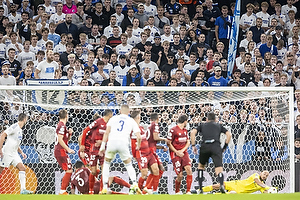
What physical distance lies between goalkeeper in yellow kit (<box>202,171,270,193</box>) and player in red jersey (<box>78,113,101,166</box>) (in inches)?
86.9

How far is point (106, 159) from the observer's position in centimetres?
960

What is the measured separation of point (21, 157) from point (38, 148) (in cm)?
35

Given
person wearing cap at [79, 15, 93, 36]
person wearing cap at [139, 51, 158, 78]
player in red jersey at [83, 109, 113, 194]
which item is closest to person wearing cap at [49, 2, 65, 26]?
person wearing cap at [79, 15, 93, 36]

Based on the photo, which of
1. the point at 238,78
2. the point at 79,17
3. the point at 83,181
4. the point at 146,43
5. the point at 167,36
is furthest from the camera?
the point at 79,17

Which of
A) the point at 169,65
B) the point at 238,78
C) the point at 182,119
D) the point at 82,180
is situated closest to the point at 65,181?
the point at 82,180

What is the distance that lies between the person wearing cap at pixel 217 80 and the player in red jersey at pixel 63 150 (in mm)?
3991

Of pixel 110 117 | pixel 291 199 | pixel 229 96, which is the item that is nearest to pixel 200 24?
pixel 229 96

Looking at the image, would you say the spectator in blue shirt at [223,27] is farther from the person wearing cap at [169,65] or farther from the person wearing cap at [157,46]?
the person wearing cap at [169,65]

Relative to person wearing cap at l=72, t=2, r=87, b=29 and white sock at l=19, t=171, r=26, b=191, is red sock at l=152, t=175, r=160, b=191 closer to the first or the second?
white sock at l=19, t=171, r=26, b=191

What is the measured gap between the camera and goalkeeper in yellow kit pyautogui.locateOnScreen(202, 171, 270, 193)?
10711 millimetres

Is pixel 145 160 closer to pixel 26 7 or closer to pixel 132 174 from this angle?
pixel 132 174

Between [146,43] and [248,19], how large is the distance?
3.06 metres

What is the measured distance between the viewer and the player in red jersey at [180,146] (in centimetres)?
1052

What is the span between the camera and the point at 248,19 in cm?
1551
